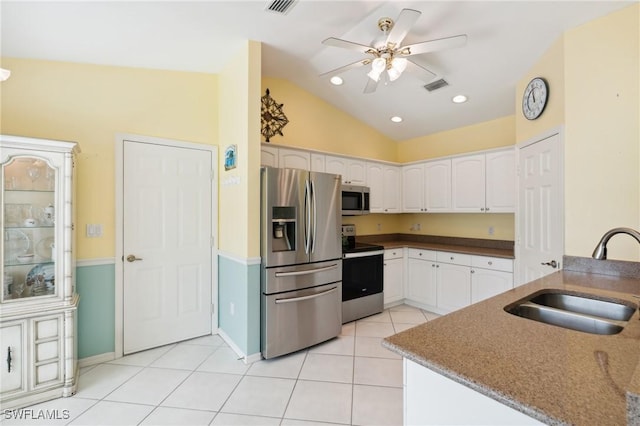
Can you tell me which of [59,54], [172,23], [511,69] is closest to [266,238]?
[172,23]

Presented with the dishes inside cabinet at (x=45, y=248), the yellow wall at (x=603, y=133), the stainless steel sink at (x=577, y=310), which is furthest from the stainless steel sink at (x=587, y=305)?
the dishes inside cabinet at (x=45, y=248)

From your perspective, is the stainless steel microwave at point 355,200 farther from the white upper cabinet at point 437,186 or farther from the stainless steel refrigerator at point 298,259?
the white upper cabinet at point 437,186

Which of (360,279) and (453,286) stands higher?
(360,279)

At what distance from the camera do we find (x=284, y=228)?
290cm

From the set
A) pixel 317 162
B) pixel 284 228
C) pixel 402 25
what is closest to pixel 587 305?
pixel 402 25

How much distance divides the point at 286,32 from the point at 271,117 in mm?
1059

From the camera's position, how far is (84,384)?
7.76ft

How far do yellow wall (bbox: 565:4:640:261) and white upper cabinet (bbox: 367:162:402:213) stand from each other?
7.67ft

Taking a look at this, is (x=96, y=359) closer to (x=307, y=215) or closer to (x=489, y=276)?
(x=307, y=215)

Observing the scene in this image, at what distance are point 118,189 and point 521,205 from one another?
403 cm

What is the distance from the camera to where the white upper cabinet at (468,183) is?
12.5ft

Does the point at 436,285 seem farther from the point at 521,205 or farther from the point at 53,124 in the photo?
the point at 53,124

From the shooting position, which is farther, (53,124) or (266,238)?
(266,238)

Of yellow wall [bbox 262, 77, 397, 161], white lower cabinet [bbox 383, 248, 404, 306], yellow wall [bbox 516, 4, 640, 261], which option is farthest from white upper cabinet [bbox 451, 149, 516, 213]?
yellow wall [bbox 262, 77, 397, 161]
